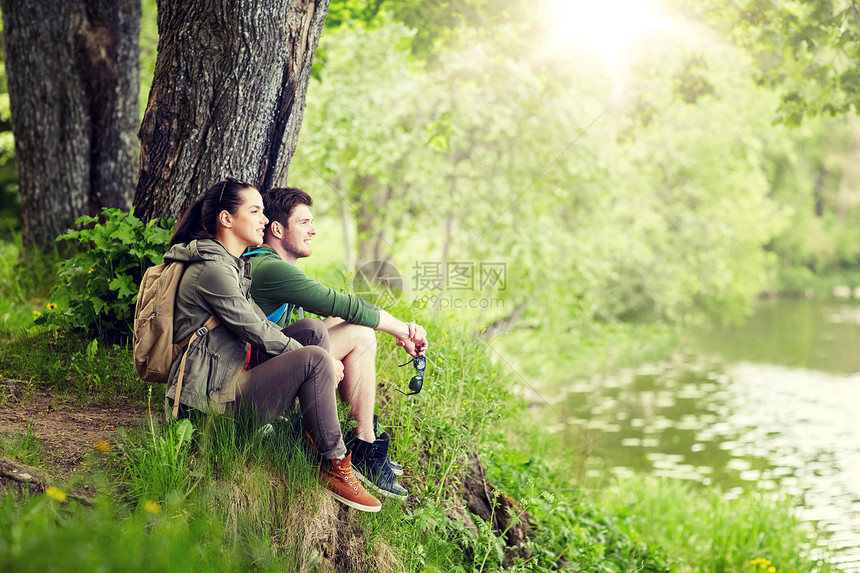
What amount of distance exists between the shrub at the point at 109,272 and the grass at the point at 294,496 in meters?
0.14

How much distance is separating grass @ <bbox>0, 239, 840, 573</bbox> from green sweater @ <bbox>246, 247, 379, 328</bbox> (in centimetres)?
56

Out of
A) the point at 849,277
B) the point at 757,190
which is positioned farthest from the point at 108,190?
the point at 849,277

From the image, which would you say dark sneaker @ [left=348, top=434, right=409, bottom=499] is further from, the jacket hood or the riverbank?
the jacket hood

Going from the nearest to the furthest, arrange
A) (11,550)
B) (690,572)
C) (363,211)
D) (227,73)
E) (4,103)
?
(11,550), (227,73), (690,572), (4,103), (363,211)

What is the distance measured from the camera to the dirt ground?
3.11m

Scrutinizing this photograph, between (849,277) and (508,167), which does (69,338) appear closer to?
(508,167)

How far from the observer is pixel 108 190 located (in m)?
6.11

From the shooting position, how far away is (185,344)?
3.01 m

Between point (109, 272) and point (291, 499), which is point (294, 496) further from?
point (109, 272)

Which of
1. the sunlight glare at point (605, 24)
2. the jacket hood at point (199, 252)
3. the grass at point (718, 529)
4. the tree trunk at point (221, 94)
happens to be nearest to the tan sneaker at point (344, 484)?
the jacket hood at point (199, 252)

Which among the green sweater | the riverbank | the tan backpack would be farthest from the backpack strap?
the green sweater

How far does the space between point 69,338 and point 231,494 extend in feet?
6.14

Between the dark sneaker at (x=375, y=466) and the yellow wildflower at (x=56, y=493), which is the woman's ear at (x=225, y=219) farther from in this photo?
the yellow wildflower at (x=56, y=493)

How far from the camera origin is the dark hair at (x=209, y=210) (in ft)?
10.7
